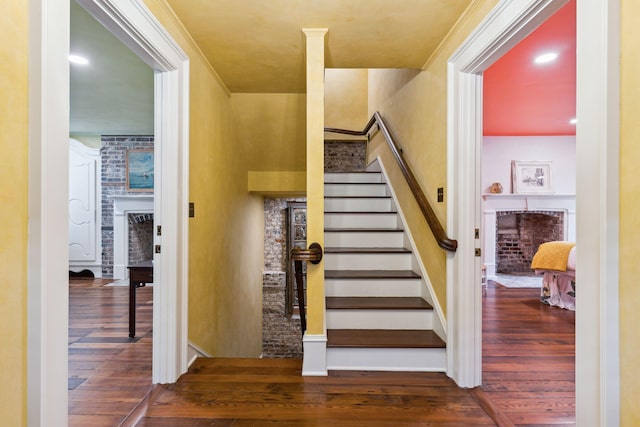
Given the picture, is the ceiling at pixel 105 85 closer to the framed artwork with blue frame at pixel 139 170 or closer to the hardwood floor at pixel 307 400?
the framed artwork with blue frame at pixel 139 170

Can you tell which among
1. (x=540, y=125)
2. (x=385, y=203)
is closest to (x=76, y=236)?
(x=385, y=203)

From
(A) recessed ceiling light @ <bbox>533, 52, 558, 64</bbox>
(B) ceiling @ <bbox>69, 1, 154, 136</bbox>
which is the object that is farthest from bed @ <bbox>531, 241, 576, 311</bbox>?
(B) ceiling @ <bbox>69, 1, 154, 136</bbox>

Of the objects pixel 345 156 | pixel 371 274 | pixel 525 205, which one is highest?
pixel 345 156

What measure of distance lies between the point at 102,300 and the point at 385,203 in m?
3.64

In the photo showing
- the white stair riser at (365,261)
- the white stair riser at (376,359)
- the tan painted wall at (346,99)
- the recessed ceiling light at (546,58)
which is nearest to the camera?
the white stair riser at (376,359)

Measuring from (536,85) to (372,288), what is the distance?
9.21 ft

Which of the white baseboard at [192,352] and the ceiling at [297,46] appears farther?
the white baseboard at [192,352]

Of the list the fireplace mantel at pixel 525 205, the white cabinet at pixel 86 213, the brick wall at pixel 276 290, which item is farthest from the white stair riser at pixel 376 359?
the white cabinet at pixel 86 213

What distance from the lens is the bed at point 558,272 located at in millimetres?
3604

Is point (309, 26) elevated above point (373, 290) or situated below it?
above
